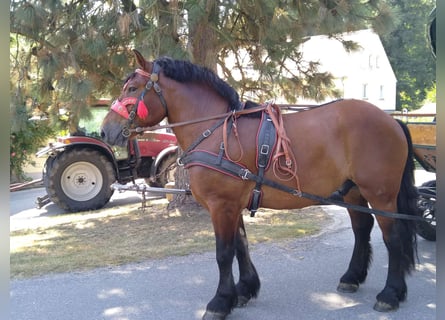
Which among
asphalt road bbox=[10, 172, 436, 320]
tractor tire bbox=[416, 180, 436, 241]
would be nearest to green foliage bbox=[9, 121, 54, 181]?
asphalt road bbox=[10, 172, 436, 320]

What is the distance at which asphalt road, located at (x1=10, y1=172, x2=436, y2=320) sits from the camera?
381cm

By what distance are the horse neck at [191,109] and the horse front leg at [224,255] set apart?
702 millimetres

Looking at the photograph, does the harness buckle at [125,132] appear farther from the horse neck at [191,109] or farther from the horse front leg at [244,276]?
the horse front leg at [244,276]

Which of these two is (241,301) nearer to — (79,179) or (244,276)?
(244,276)

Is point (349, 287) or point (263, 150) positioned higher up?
point (263, 150)

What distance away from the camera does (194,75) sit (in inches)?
152

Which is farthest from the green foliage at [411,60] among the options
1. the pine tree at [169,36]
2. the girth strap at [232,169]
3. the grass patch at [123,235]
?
the girth strap at [232,169]

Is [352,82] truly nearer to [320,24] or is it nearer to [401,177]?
[320,24]

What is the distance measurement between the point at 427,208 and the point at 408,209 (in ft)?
4.78

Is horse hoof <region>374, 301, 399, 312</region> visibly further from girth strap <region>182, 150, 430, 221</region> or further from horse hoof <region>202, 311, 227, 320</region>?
horse hoof <region>202, 311, 227, 320</region>

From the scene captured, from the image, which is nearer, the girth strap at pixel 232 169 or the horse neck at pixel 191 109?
the girth strap at pixel 232 169

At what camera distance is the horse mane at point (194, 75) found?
379 centimetres

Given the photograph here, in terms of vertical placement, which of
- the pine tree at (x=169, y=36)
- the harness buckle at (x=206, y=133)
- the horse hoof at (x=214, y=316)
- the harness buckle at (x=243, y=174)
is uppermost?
the pine tree at (x=169, y=36)

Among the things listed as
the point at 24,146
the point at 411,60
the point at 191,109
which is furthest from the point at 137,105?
the point at 411,60
